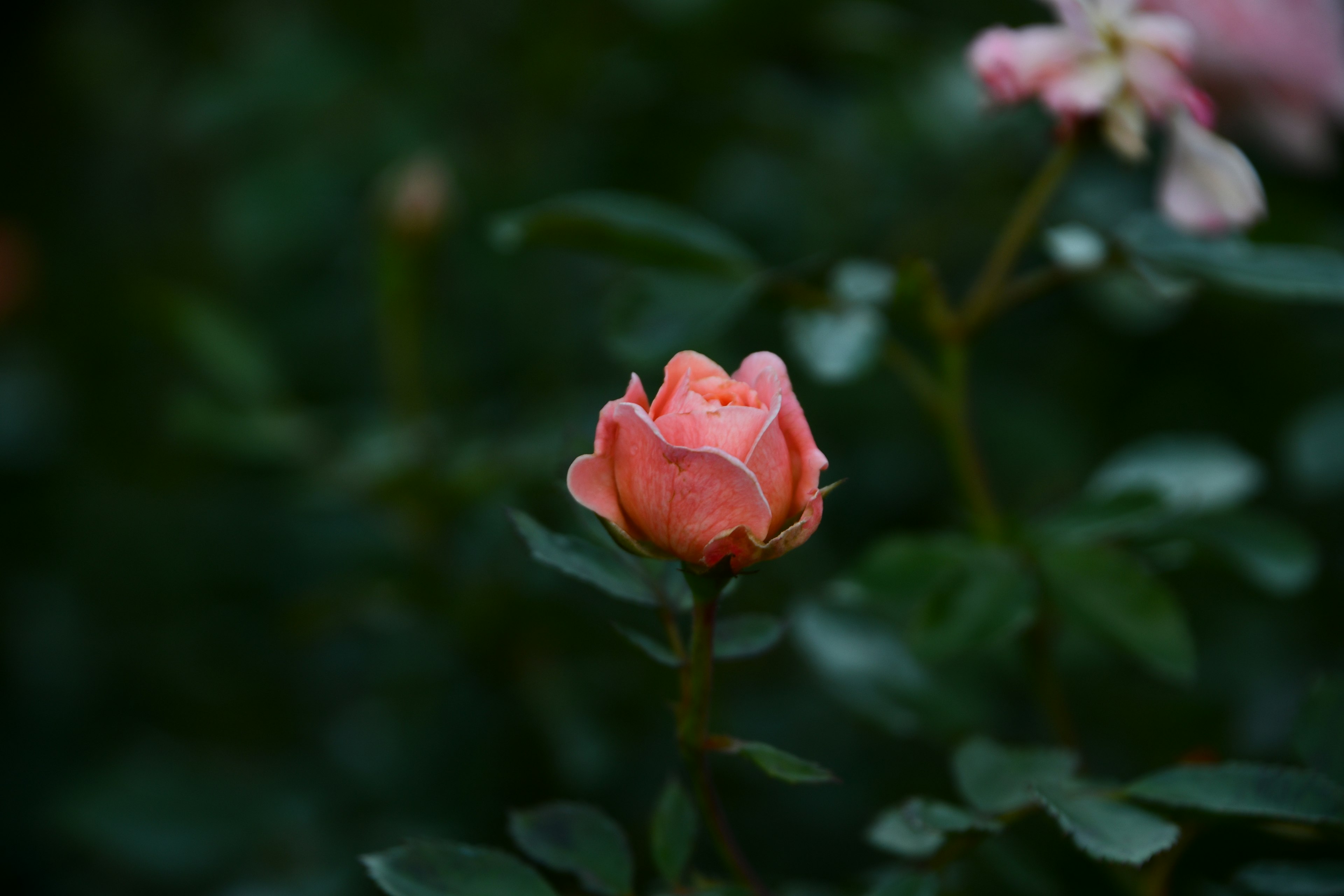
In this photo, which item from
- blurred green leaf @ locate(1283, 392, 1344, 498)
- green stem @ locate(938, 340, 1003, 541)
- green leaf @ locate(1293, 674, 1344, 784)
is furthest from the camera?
blurred green leaf @ locate(1283, 392, 1344, 498)

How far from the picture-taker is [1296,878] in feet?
1.29

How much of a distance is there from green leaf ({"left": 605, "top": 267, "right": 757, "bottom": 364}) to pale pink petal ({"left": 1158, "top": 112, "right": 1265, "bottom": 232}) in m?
0.19

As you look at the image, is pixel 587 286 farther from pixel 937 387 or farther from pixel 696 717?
pixel 696 717

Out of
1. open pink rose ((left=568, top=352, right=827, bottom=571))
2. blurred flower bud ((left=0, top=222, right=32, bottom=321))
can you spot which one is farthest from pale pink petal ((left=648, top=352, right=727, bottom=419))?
blurred flower bud ((left=0, top=222, right=32, bottom=321))

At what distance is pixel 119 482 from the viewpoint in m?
1.25

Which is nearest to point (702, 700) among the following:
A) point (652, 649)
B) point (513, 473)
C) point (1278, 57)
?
point (652, 649)

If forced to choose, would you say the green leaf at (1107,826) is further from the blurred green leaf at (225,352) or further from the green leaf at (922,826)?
the blurred green leaf at (225,352)

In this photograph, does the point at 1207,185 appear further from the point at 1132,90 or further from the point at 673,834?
the point at 673,834

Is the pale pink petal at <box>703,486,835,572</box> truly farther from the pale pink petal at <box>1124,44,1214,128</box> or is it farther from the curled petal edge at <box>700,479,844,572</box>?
the pale pink petal at <box>1124,44,1214,128</box>

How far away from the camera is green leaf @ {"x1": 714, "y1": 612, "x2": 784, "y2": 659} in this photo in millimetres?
367

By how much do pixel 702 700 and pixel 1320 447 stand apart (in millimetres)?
551

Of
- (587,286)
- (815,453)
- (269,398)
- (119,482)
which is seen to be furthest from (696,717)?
(119,482)

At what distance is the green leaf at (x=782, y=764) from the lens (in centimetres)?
32

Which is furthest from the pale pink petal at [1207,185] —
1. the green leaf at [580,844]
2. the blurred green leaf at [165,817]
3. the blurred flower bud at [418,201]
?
the blurred green leaf at [165,817]
